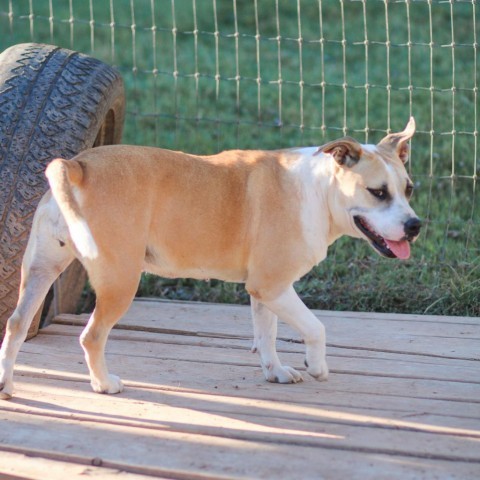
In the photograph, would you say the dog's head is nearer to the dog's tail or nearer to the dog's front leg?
the dog's front leg

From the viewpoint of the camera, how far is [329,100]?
9602 millimetres

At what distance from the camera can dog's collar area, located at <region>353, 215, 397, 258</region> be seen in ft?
14.9

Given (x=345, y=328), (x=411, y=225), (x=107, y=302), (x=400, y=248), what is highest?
(x=411, y=225)

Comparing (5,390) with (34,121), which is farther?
(34,121)

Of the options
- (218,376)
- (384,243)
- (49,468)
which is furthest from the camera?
(218,376)

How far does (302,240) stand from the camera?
4656 mm

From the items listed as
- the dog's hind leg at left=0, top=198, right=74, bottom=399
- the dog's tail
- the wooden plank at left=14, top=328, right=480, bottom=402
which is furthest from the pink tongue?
the dog's hind leg at left=0, top=198, right=74, bottom=399

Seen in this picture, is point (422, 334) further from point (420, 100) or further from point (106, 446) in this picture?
point (420, 100)

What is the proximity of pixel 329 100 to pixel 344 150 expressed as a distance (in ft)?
16.9

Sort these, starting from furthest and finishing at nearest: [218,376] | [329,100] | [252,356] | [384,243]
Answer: [329,100] < [252,356] < [218,376] < [384,243]

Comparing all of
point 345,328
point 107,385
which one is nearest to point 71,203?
point 107,385

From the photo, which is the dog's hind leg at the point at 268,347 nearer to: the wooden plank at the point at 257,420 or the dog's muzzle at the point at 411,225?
the wooden plank at the point at 257,420

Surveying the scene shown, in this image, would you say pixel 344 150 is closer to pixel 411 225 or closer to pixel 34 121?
pixel 411 225

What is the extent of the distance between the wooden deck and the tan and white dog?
0.22m
